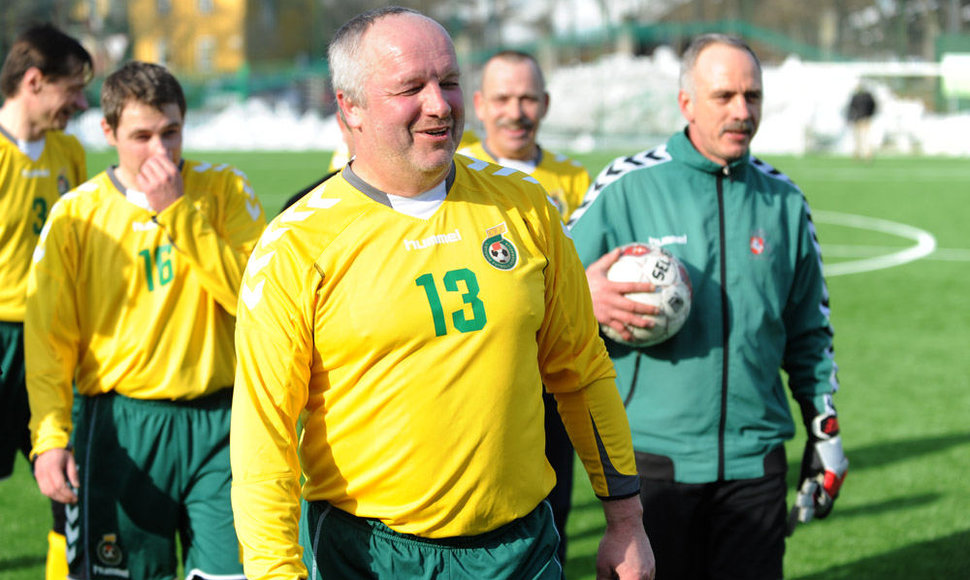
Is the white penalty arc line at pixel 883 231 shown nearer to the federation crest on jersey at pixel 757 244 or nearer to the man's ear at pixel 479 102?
the man's ear at pixel 479 102

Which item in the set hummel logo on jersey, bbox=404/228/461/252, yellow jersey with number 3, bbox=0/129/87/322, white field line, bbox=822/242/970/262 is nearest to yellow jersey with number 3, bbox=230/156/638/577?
hummel logo on jersey, bbox=404/228/461/252

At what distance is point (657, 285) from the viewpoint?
156 inches

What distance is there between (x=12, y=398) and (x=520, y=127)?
313 centimetres

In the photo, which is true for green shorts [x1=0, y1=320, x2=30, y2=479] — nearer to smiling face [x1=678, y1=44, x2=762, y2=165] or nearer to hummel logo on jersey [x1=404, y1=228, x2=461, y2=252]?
smiling face [x1=678, y1=44, x2=762, y2=165]

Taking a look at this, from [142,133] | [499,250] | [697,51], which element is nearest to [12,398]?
[142,133]

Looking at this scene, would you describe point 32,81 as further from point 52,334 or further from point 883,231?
point 883,231

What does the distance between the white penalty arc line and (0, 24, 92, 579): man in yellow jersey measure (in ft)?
37.2

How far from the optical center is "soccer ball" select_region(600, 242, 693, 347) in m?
4.00

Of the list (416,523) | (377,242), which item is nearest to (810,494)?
(416,523)

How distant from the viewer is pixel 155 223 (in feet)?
14.3

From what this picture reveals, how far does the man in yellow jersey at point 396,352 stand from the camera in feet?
8.50

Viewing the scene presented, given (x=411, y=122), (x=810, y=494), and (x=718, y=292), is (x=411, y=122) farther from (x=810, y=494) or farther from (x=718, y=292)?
(x=810, y=494)

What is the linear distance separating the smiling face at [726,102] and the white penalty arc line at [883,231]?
1114cm

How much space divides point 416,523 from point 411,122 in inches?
38.6
